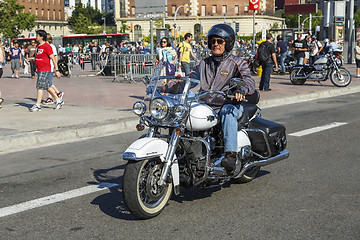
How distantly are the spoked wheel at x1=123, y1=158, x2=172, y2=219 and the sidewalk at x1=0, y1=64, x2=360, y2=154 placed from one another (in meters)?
4.28

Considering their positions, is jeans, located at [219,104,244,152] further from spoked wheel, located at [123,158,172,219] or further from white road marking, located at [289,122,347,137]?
white road marking, located at [289,122,347,137]

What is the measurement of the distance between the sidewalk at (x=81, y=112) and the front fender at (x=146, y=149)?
14.4ft

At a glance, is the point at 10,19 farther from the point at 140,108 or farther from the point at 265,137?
the point at 140,108

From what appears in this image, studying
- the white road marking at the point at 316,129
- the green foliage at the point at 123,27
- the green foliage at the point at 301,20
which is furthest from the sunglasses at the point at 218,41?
the green foliage at the point at 301,20

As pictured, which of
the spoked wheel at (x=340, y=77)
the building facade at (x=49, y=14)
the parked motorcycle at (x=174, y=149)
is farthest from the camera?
the building facade at (x=49, y=14)

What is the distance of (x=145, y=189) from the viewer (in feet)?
14.5

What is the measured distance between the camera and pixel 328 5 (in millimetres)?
35500

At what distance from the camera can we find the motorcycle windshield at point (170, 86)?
4648 mm

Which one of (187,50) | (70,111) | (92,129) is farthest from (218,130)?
(187,50)

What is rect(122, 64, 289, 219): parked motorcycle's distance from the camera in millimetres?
4320

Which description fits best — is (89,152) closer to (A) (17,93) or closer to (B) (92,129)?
(B) (92,129)

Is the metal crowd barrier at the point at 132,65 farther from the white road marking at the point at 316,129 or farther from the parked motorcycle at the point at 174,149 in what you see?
the parked motorcycle at the point at 174,149

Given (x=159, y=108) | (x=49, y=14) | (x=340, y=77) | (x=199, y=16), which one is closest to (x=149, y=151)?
(x=159, y=108)

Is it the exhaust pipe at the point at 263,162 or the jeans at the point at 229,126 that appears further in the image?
the exhaust pipe at the point at 263,162
